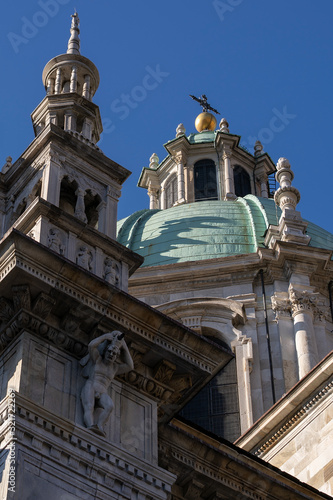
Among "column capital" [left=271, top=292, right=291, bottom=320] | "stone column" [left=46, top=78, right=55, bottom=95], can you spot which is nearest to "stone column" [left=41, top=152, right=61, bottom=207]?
"stone column" [left=46, top=78, right=55, bottom=95]

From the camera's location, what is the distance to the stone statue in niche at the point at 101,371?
1485 centimetres

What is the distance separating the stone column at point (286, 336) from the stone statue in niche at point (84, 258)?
18664 mm

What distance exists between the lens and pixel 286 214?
1631 inches

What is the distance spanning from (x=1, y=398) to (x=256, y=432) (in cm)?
1061

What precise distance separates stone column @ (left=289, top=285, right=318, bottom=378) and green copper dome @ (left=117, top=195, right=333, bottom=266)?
3993 millimetres

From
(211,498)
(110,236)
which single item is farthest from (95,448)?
(110,236)

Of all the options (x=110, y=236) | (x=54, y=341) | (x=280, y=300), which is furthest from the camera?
(x=280, y=300)

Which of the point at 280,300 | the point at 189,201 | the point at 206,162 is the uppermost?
the point at 206,162

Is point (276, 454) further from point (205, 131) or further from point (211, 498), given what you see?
point (205, 131)

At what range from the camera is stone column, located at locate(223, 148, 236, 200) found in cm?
5075

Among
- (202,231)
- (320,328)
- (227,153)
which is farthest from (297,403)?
(227,153)

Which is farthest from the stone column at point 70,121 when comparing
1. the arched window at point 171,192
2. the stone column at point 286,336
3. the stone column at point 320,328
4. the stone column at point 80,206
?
the arched window at point 171,192

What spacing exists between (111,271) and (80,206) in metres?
1.67

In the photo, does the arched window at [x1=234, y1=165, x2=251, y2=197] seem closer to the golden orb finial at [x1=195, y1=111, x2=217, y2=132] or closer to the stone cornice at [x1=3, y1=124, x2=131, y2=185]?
the golden orb finial at [x1=195, y1=111, x2=217, y2=132]
